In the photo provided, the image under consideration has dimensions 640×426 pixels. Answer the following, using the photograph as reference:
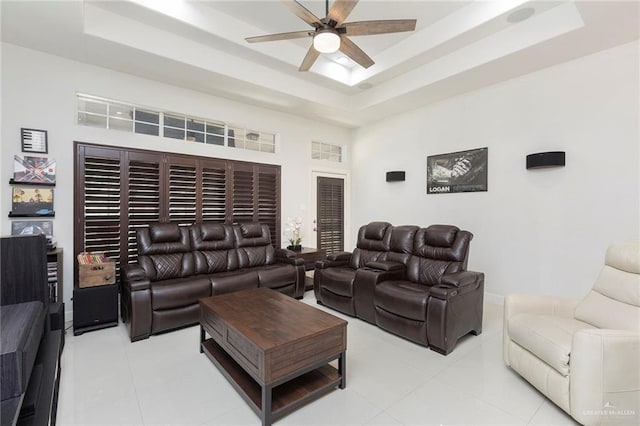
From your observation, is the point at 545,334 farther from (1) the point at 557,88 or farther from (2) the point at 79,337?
(2) the point at 79,337

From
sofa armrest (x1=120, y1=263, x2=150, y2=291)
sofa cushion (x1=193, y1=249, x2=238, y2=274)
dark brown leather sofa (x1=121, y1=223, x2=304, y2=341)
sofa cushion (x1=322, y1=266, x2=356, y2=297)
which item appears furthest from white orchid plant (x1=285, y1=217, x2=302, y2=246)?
sofa armrest (x1=120, y1=263, x2=150, y2=291)

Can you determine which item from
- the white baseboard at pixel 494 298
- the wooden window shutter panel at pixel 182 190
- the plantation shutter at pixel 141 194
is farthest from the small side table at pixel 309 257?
the white baseboard at pixel 494 298

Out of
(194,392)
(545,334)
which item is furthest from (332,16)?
(194,392)

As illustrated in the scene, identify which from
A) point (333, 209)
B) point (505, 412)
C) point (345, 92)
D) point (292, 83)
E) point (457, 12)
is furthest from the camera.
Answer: point (333, 209)

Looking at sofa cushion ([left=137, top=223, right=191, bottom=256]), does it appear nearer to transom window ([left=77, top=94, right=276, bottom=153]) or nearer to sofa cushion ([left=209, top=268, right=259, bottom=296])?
Answer: sofa cushion ([left=209, top=268, right=259, bottom=296])

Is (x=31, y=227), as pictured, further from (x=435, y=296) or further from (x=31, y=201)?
(x=435, y=296)

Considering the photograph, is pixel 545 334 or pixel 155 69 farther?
pixel 155 69

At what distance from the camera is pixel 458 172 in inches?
189

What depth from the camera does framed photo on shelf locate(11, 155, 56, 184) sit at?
329 cm

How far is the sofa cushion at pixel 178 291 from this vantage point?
320 centimetres

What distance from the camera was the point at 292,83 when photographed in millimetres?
4695

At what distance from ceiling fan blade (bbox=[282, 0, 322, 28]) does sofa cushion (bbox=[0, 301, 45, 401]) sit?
2495 millimetres

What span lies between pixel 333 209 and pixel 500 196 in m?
3.17

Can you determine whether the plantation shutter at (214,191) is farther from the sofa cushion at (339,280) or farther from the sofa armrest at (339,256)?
the sofa cushion at (339,280)
